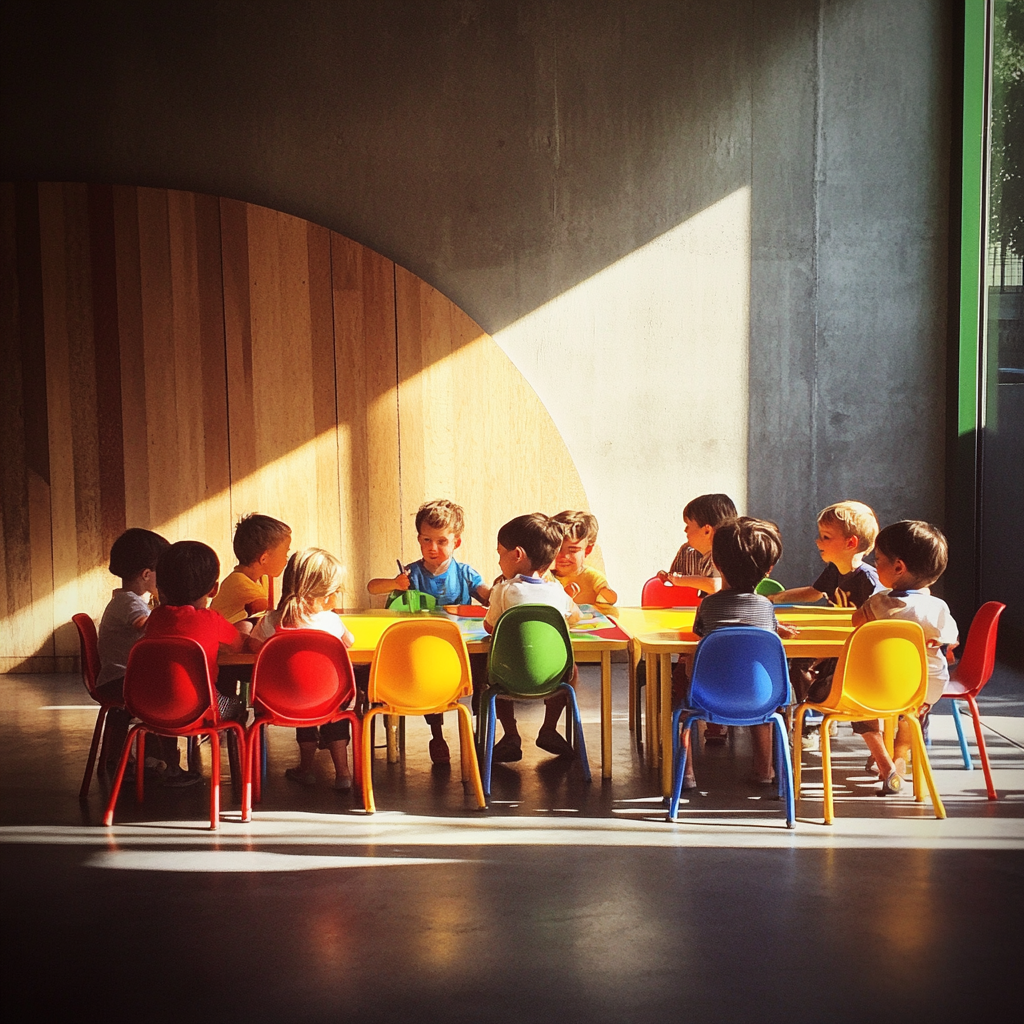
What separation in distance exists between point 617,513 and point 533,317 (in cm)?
133

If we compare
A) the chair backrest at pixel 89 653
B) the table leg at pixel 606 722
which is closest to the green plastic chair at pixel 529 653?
the table leg at pixel 606 722

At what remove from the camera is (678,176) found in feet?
22.5

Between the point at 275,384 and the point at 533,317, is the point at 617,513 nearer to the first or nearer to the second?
the point at 533,317

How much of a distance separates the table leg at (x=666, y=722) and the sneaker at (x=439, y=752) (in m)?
0.98

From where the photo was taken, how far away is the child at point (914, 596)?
4.08 meters

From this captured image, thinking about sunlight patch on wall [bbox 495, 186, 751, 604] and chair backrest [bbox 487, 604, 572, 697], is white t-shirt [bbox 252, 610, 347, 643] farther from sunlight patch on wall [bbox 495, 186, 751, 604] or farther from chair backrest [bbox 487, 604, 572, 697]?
sunlight patch on wall [bbox 495, 186, 751, 604]

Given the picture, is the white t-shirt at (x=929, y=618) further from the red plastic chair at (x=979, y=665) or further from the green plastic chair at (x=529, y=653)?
the green plastic chair at (x=529, y=653)

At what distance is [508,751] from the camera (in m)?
4.80

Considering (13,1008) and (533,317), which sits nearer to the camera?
(13,1008)

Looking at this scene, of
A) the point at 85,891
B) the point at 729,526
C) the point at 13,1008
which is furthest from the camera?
the point at 729,526

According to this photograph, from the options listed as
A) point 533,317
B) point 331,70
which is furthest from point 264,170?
point 533,317

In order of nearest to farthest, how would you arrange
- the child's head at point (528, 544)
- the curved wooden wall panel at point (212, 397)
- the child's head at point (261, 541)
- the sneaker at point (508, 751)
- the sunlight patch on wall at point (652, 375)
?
the child's head at point (528, 544), the child's head at point (261, 541), the sneaker at point (508, 751), the curved wooden wall panel at point (212, 397), the sunlight patch on wall at point (652, 375)

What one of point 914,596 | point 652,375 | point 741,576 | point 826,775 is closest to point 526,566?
point 741,576

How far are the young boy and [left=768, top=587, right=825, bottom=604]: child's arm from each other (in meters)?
0.27
